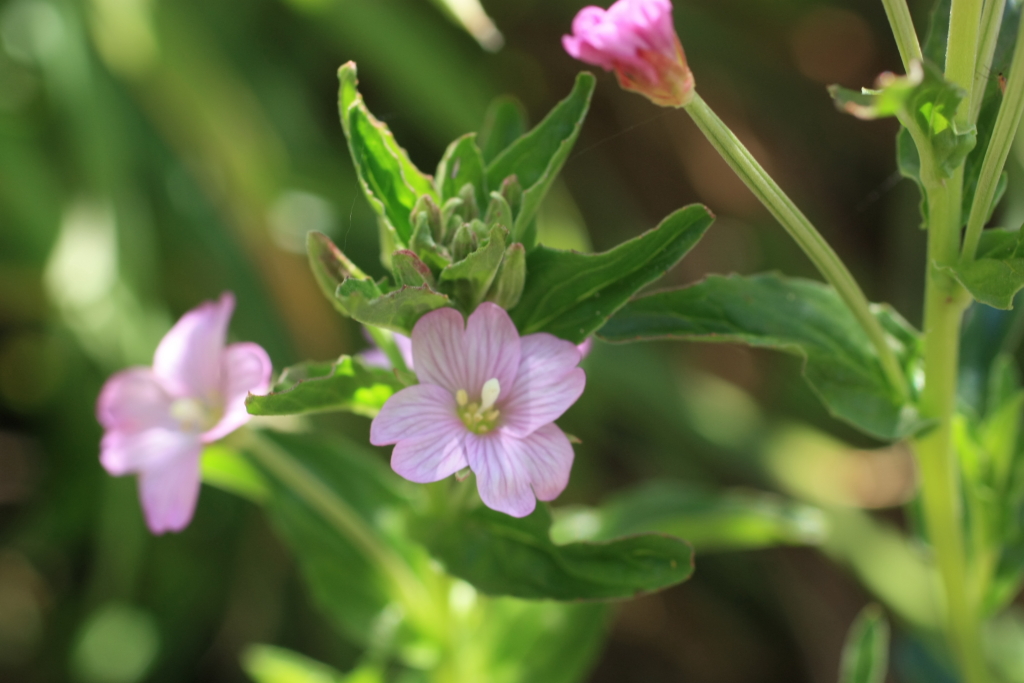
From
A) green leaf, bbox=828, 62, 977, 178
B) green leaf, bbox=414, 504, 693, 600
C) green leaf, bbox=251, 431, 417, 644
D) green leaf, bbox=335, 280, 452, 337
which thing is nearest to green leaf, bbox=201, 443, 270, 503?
green leaf, bbox=251, 431, 417, 644

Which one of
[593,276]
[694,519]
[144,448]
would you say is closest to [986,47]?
[593,276]

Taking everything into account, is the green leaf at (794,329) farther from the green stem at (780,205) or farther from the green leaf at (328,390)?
the green leaf at (328,390)

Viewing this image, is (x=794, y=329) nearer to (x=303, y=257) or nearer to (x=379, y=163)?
(x=379, y=163)

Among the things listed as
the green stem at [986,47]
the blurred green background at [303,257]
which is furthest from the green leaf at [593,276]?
the blurred green background at [303,257]

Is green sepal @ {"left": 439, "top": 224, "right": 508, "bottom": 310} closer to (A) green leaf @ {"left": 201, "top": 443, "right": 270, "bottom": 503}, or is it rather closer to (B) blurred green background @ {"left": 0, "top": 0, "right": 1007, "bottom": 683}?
(A) green leaf @ {"left": 201, "top": 443, "right": 270, "bottom": 503}

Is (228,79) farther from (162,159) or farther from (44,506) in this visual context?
(44,506)

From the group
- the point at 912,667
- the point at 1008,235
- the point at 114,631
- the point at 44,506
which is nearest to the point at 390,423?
the point at 1008,235
